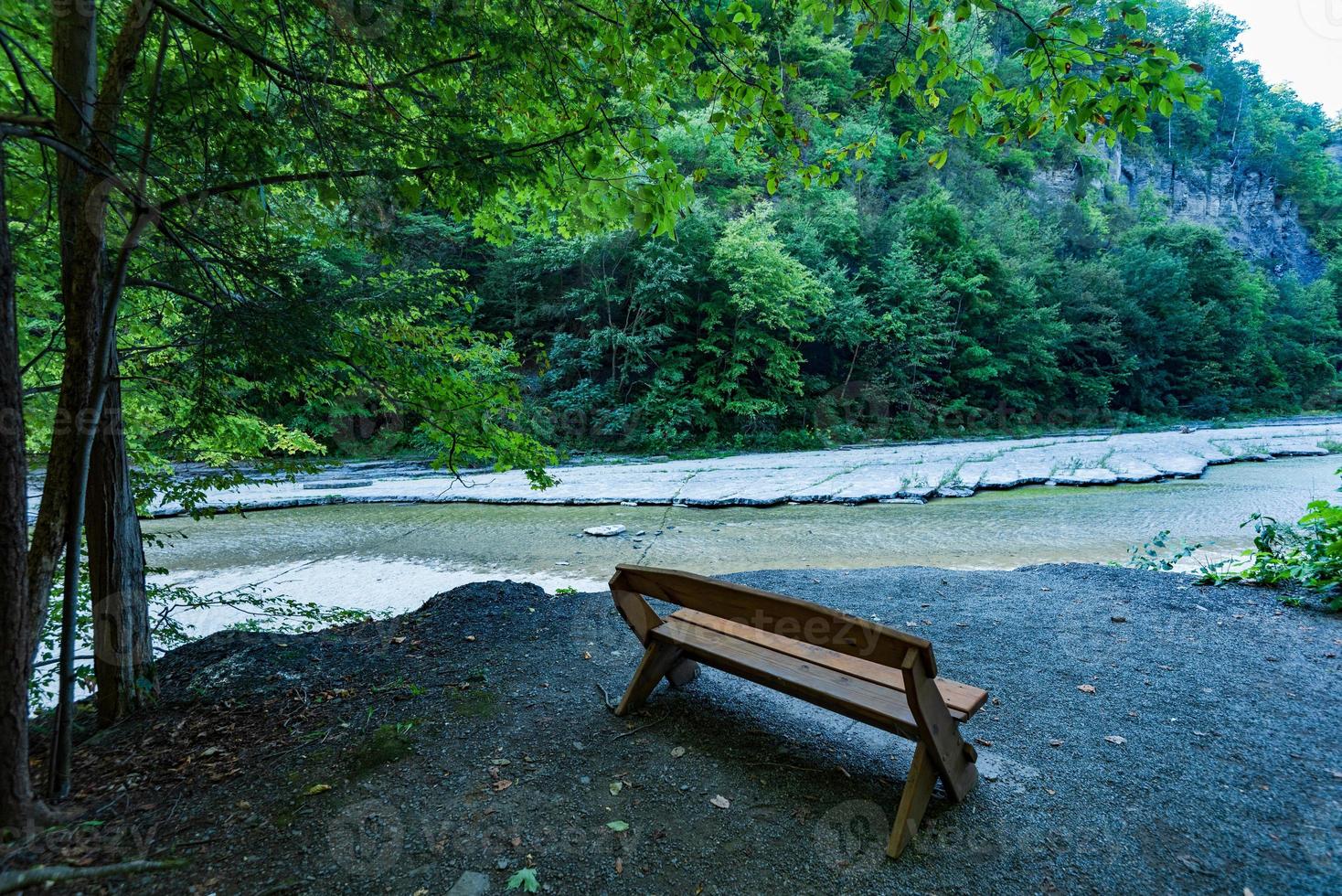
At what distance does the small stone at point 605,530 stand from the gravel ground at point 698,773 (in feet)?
16.1

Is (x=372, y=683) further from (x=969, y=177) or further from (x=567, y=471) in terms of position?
(x=969, y=177)

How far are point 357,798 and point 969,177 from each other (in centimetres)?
3505

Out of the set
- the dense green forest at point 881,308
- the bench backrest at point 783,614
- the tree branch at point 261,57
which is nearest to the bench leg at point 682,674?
the bench backrest at point 783,614

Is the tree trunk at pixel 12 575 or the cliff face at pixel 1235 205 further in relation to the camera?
the cliff face at pixel 1235 205

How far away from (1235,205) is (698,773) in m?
57.2

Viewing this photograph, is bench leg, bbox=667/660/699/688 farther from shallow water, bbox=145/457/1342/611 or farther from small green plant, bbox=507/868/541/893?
shallow water, bbox=145/457/1342/611

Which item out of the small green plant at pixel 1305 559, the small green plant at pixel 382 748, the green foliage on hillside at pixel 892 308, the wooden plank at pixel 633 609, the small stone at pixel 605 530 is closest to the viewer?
the small green plant at pixel 382 748

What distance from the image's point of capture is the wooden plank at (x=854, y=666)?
232 cm

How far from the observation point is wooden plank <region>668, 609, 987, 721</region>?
2.32m

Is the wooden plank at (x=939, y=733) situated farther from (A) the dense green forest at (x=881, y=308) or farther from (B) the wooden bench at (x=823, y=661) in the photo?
(A) the dense green forest at (x=881, y=308)

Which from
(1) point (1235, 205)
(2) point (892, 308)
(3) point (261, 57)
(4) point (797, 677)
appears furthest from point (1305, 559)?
(1) point (1235, 205)

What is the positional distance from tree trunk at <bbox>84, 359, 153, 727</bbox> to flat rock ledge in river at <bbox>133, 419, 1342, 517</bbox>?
7.15 metres

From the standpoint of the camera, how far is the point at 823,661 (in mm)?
2629

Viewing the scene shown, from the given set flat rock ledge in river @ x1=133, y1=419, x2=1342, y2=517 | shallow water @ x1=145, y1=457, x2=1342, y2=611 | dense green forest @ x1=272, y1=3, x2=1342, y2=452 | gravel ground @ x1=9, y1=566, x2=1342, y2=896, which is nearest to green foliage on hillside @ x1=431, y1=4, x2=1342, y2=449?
dense green forest @ x1=272, y1=3, x2=1342, y2=452
